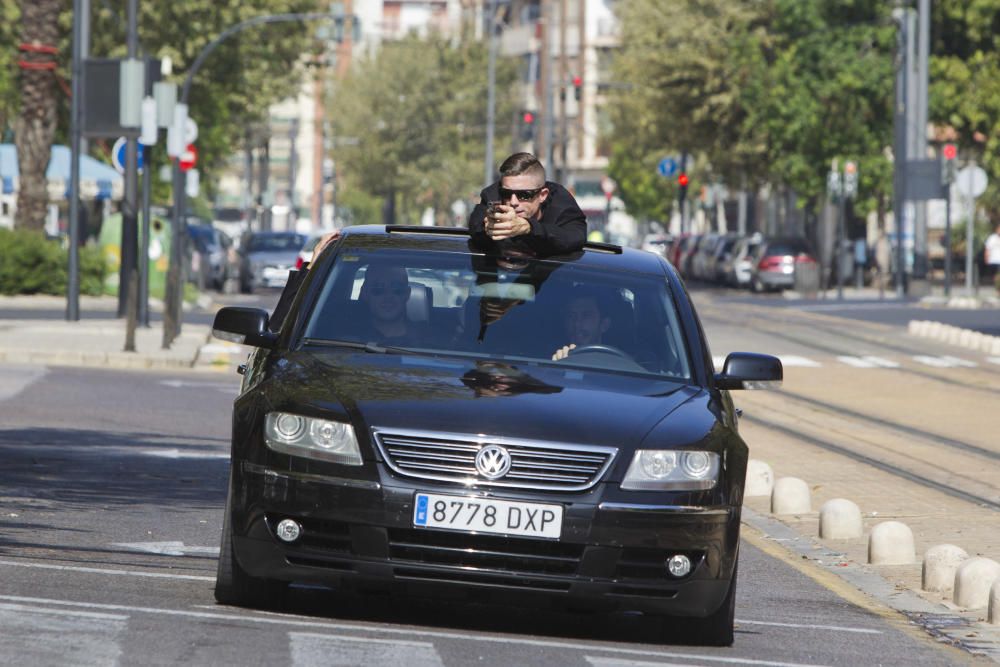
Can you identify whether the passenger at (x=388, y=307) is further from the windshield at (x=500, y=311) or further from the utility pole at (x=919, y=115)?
the utility pole at (x=919, y=115)

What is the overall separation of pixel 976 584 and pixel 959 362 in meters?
19.7

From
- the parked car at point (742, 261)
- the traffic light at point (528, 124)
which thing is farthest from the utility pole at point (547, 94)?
the parked car at point (742, 261)

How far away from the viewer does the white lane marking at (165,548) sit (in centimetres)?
969

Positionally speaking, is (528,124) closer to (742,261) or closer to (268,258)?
(742,261)

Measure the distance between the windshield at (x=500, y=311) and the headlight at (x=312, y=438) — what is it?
0.86m

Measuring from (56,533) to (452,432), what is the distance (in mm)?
3246

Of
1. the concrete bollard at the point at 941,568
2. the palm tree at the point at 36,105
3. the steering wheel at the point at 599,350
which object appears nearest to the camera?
the steering wheel at the point at 599,350

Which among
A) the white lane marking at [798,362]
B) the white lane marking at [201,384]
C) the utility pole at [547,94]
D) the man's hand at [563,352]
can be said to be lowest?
the white lane marking at [798,362]

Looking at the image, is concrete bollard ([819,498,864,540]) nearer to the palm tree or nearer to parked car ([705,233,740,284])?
the palm tree

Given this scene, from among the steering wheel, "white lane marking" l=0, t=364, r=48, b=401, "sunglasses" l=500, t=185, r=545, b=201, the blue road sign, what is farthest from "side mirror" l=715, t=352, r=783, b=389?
the blue road sign

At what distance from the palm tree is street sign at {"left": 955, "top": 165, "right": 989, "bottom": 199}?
17.4m

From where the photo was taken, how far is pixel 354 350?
8281mm

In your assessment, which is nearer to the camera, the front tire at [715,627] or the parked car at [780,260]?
the front tire at [715,627]

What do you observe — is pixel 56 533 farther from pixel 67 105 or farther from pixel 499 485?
pixel 67 105
